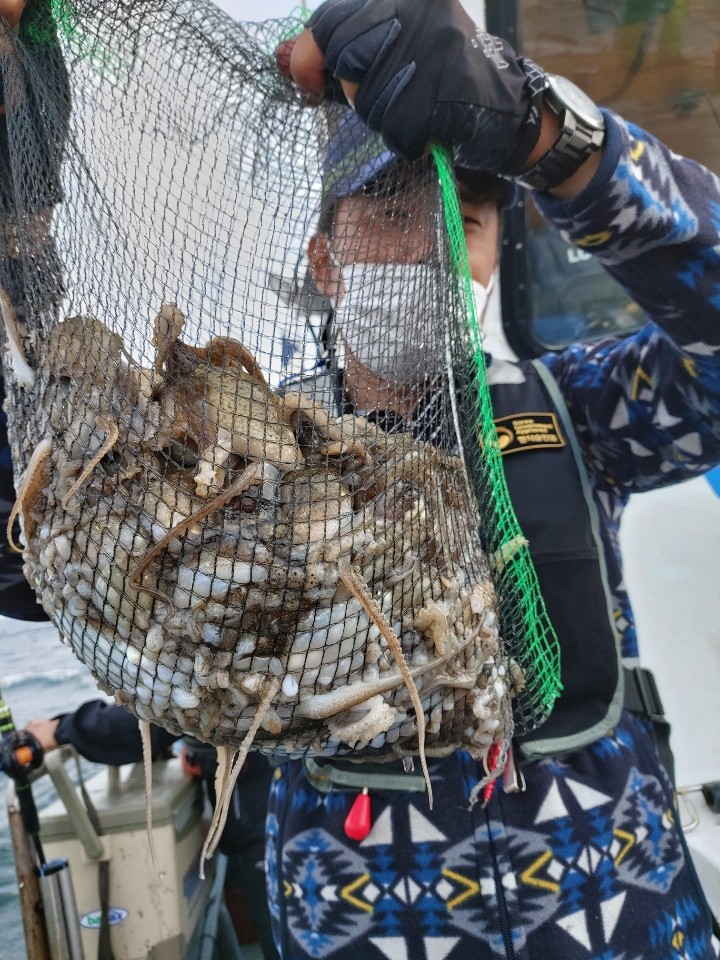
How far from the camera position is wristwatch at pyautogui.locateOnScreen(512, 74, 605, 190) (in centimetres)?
82

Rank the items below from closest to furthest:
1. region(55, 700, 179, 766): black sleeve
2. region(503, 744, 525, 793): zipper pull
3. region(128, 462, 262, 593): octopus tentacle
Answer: region(128, 462, 262, 593): octopus tentacle, region(503, 744, 525, 793): zipper pull, region(55, 700, 179, 766): black sleeve

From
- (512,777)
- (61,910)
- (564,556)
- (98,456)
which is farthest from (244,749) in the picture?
(61,910)

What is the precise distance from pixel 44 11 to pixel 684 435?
99cm

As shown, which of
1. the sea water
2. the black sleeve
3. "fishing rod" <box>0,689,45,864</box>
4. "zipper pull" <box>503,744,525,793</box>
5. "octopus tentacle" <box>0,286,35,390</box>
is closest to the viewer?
"octopus tentacle" <box>0,286,35,390</box>

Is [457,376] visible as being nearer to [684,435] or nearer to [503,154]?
[503,154]

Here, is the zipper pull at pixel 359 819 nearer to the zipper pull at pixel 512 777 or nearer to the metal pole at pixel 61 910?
the zipper pull at pixel 512 777

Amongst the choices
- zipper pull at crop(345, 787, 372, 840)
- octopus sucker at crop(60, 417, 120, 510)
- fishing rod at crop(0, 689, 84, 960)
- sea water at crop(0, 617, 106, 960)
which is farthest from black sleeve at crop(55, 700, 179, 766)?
octopus sucker at crop(60, 417, 120, 510)

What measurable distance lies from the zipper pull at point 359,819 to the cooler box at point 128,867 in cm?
105

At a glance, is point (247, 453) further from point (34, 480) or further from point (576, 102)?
point (576, 102)

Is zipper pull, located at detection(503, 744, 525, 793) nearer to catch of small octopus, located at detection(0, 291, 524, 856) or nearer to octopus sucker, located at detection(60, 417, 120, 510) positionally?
catch of small octopus, located at detection(0, 291, 524, 856)

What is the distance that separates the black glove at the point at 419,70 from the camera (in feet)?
2.43

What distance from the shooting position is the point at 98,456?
0.59 meters

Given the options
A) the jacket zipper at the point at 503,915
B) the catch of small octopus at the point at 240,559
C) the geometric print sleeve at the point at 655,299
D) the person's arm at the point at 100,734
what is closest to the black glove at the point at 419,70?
the geometric print sleeve at the point at 655,299

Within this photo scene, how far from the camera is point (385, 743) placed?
0.68m
